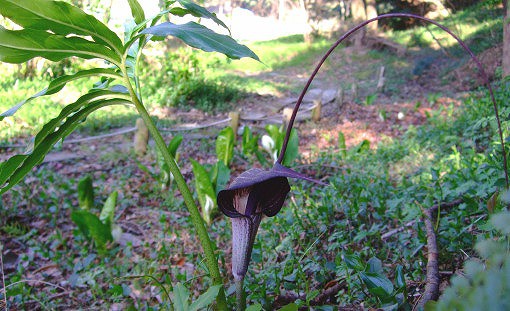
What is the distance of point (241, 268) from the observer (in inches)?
36.9

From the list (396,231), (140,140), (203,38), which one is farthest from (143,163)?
(203,38)

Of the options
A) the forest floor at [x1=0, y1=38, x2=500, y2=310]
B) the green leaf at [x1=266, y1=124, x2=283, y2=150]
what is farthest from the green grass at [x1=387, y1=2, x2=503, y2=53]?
the green leaf at [x1=266, y1=124, x2=283, y2=150]

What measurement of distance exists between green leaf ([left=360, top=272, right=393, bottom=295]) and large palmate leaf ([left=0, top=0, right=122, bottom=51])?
0.81m

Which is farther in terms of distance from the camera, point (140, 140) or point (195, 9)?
point (140, 140)

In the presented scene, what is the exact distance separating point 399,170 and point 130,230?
2009 mm

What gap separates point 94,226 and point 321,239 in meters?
1.36

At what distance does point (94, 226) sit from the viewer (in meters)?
2.37

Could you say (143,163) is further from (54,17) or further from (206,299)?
(206,299)

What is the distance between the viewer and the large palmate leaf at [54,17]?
2.78 feet

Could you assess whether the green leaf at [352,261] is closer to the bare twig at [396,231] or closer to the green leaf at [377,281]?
the green leaf at [377,281]

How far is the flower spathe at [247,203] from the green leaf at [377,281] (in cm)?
31

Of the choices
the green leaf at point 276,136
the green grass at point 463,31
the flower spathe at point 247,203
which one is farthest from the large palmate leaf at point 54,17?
the green grass at point 463,31

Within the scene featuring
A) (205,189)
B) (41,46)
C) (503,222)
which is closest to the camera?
(503,222)

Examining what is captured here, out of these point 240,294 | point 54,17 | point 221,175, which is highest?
point 54,17
